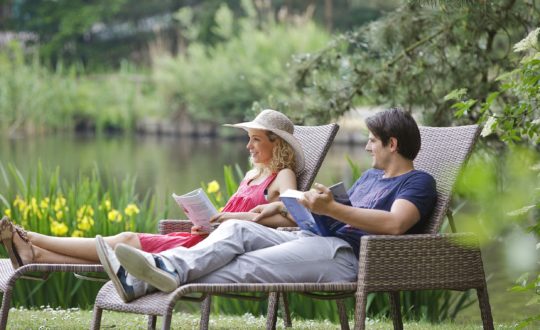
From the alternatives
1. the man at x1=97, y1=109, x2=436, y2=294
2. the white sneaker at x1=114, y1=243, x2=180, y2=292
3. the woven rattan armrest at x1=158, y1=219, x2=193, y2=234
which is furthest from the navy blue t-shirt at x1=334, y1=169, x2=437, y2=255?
the woven rattan armrest at x1=158, y1=219, x2=193, y2=234

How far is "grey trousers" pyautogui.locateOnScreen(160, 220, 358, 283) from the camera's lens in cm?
275

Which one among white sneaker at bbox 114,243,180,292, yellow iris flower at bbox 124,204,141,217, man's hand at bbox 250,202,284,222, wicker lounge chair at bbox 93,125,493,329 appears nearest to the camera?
white sneaker at bbox 114,243,180,292

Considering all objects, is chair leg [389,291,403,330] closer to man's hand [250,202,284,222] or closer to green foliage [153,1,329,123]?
man's hand [250,202,284,222]

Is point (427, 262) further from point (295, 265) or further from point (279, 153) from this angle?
point (279, 153)

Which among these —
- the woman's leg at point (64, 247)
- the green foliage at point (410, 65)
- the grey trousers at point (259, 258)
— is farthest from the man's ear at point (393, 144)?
the green foliage at point (410, 65)

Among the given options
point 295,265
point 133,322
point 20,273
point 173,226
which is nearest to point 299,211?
point 295,265

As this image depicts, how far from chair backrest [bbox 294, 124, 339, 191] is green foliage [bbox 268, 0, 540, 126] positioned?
2.00 metres

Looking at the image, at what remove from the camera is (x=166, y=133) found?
77.4 feet

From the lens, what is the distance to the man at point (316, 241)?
2.68 meters

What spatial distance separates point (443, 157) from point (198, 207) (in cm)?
85

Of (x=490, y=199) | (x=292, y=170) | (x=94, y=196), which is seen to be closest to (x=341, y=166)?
(x=94, y=196)

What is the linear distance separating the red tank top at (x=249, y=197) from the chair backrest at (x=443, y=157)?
566 millimetres

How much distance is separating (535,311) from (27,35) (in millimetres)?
34310

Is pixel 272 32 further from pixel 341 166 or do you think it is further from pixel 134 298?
pixel 134 298
